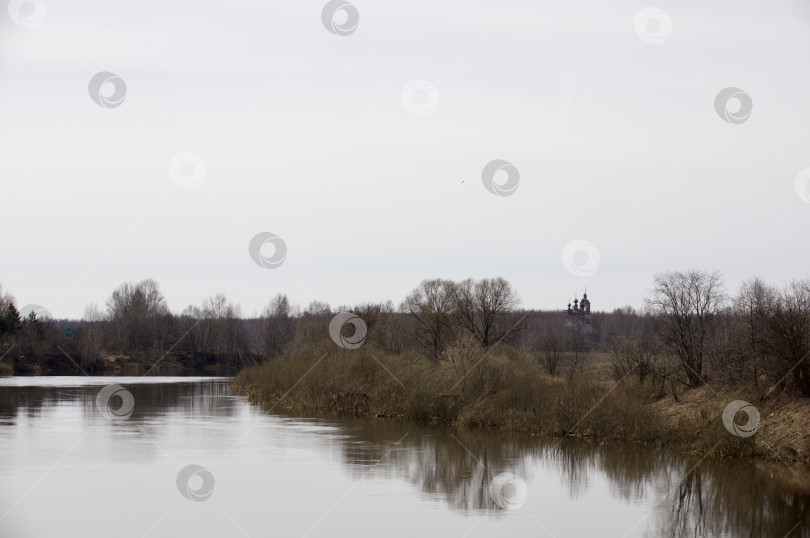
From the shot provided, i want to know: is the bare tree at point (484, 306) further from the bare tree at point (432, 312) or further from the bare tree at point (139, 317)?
the bare tree at point (139, 317)

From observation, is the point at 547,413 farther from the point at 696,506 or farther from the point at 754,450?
the point at 696,506

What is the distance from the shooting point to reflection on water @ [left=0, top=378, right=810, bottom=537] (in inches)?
723

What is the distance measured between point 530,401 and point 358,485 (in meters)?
15.7

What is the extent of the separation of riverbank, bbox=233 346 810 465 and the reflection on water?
4.53ft

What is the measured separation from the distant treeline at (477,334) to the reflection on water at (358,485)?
5.48 m

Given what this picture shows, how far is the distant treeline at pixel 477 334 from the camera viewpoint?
1219 inches

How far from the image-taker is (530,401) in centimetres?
3712

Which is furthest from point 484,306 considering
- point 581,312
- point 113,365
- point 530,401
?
point 581,312

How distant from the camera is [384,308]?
7238 cm

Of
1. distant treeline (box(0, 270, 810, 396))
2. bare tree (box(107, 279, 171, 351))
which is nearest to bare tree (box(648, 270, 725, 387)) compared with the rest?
distant treeline (box(0, 270, 810, 396))

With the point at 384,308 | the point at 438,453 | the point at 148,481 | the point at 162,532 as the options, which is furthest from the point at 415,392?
the point at 384,308

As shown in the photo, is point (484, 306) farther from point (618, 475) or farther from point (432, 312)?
point (618, 475)

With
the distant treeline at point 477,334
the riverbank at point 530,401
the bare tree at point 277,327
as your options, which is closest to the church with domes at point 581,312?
the distant treeline at point 477,334

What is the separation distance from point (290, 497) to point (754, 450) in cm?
1559
